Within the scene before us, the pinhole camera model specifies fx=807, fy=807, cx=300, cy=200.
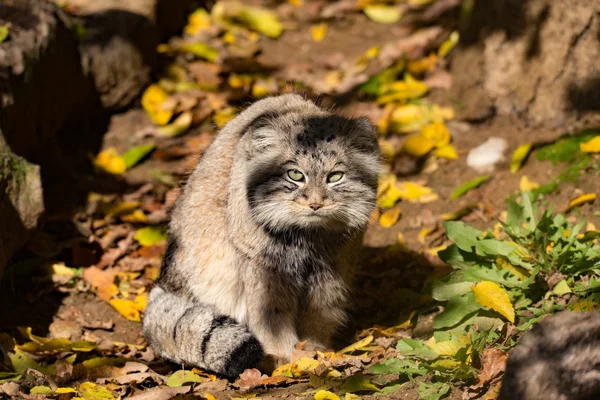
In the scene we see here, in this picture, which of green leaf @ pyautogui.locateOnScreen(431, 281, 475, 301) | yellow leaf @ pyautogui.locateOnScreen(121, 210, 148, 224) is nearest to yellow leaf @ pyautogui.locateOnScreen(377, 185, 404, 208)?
green leaf @ pyautogui.locateOnScreen(431, 281, 475, 301)

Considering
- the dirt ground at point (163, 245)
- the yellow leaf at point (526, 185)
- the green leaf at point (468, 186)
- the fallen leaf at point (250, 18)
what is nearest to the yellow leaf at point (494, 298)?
the dirt ground at point (163, 245)

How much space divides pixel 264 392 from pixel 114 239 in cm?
266

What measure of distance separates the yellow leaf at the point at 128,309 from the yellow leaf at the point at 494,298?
2624 mm

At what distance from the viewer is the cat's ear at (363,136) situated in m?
5.23

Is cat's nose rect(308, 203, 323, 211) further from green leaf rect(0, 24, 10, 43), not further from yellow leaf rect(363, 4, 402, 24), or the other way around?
yellow leaf rect(363, 4, 402, 24)

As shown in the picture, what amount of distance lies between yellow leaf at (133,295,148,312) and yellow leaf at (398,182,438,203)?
2.49m

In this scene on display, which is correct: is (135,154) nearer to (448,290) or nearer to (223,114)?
(223,114)

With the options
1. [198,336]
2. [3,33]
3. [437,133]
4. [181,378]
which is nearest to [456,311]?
[198,336]

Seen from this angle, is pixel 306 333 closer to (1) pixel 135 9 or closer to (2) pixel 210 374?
(2) pixel 210 374

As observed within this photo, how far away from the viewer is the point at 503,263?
540 cm

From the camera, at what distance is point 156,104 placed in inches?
340

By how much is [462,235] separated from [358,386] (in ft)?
4.78

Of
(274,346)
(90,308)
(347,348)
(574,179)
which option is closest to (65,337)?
(90,308)

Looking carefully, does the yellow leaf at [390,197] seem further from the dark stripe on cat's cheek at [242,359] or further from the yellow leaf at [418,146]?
the dark stripe on cat's cheek at [242,359]
